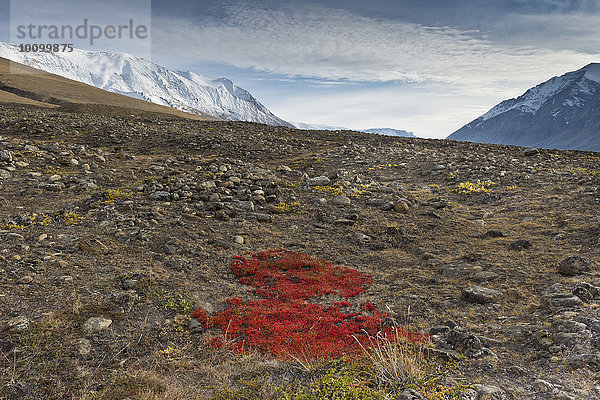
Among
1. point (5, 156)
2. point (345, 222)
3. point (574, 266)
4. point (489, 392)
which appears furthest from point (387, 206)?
point (5, 156)

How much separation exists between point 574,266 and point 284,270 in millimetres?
8357

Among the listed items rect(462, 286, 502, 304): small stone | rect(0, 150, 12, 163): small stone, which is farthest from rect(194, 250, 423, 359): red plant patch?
rect(0, 150, 12, 163): small stone

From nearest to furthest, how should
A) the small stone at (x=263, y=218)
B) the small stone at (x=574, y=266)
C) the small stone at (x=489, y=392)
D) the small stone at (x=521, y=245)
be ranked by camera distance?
the small stone at (x=489, y=392) < the small stone at (x=574, y=266) < the small stone at (x=521, y=245) < the small stone at (x=263, y=218)

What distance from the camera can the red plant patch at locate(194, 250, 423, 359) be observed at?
6520mm

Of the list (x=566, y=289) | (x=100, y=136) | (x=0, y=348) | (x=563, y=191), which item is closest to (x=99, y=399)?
(x=0, y=348)

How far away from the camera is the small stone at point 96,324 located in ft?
20.8

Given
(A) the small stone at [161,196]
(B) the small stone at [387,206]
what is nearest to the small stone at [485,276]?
(B) the small stone at [387,206]

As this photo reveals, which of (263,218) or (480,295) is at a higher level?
(263,218)

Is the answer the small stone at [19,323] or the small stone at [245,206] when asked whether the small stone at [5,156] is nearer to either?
the small stone at [245,206]

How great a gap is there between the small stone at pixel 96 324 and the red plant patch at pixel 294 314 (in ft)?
5.89

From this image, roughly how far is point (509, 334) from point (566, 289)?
2.70 m

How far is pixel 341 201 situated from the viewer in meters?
16.8

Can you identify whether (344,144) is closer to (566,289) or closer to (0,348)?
(566,289)

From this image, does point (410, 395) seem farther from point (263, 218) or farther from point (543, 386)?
point (263, 218)
